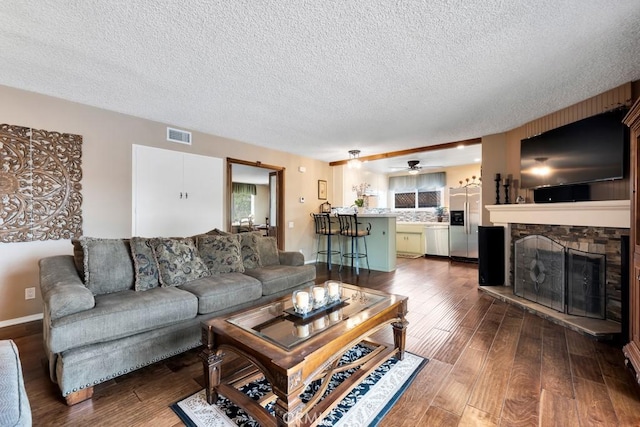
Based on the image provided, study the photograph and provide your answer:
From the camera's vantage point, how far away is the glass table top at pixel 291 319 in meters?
1.51

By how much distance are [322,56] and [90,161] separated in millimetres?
2939

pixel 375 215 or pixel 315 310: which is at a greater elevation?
pixel 375 215

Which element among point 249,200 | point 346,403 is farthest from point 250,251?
point 249,200

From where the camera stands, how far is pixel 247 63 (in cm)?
229

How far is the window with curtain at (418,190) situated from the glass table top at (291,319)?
250 inches

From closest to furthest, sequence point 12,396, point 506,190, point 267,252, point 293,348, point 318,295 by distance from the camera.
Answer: point 12,396
point 293,348
point 318,295
point 267,252
point 506,190

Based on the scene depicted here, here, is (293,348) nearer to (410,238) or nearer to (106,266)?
(106,266)

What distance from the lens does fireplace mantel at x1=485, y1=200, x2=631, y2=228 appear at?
8.16ft

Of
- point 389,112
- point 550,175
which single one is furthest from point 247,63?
point 550,175

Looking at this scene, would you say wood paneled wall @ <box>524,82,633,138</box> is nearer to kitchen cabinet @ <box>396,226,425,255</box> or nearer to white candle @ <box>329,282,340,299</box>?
white candle @ <box>329,282,340,299</box>

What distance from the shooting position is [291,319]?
5.81ft

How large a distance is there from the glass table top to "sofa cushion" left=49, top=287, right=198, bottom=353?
2.08 ft

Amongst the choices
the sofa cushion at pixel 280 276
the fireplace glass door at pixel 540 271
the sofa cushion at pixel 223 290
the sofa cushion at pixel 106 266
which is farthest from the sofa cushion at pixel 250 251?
the fireplace glass door at pixel 540 271

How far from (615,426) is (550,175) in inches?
109
